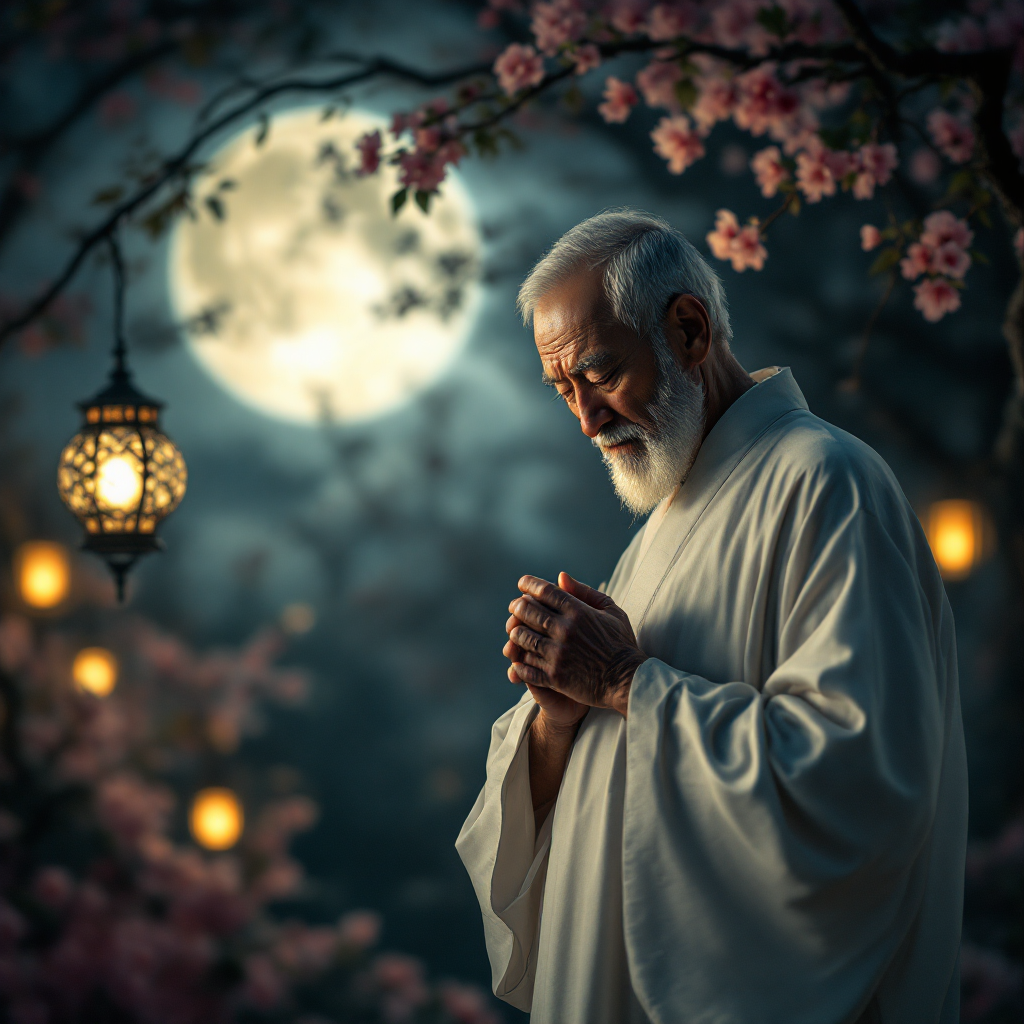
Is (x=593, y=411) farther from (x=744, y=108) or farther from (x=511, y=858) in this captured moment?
(x=744, y=108)

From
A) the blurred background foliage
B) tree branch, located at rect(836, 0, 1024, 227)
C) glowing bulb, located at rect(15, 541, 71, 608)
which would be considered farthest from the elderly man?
glowing bulb, located at rect(15, 541, 71, 608)

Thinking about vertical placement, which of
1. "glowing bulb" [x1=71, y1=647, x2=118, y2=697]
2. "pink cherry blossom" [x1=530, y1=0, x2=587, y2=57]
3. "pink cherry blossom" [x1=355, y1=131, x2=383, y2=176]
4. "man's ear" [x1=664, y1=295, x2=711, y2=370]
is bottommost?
"glowing bulb" [x1=71, y1=647, x2=118, y2=697]

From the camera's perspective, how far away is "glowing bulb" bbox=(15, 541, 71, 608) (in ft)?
10.6

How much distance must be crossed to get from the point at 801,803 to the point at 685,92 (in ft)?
5.01

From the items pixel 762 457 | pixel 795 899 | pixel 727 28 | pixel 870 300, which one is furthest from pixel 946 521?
pixel 795 899

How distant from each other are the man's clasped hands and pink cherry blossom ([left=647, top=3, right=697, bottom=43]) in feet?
5.42

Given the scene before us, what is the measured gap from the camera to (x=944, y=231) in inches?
78.0

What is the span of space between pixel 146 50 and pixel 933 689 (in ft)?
10.6

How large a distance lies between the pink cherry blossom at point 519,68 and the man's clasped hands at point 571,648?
119 cm

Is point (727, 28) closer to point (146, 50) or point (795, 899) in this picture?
point (146, 50)

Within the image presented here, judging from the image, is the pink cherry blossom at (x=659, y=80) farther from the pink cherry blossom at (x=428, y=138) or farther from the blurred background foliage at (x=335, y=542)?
the blurred background foliage at (x=335, y=542)

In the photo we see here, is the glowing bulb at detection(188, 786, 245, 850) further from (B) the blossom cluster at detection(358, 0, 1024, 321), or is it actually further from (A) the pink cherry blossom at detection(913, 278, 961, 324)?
(A) the pink cherry blossom at detection(913, 278, 961, 324)

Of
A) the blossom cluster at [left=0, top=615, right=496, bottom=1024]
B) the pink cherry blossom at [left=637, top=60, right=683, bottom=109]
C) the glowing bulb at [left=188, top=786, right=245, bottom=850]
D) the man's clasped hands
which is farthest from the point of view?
the glowing bulb at [left=188, top=786, right=245, bottom=850]

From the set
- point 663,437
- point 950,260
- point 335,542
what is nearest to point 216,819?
point 335,542
